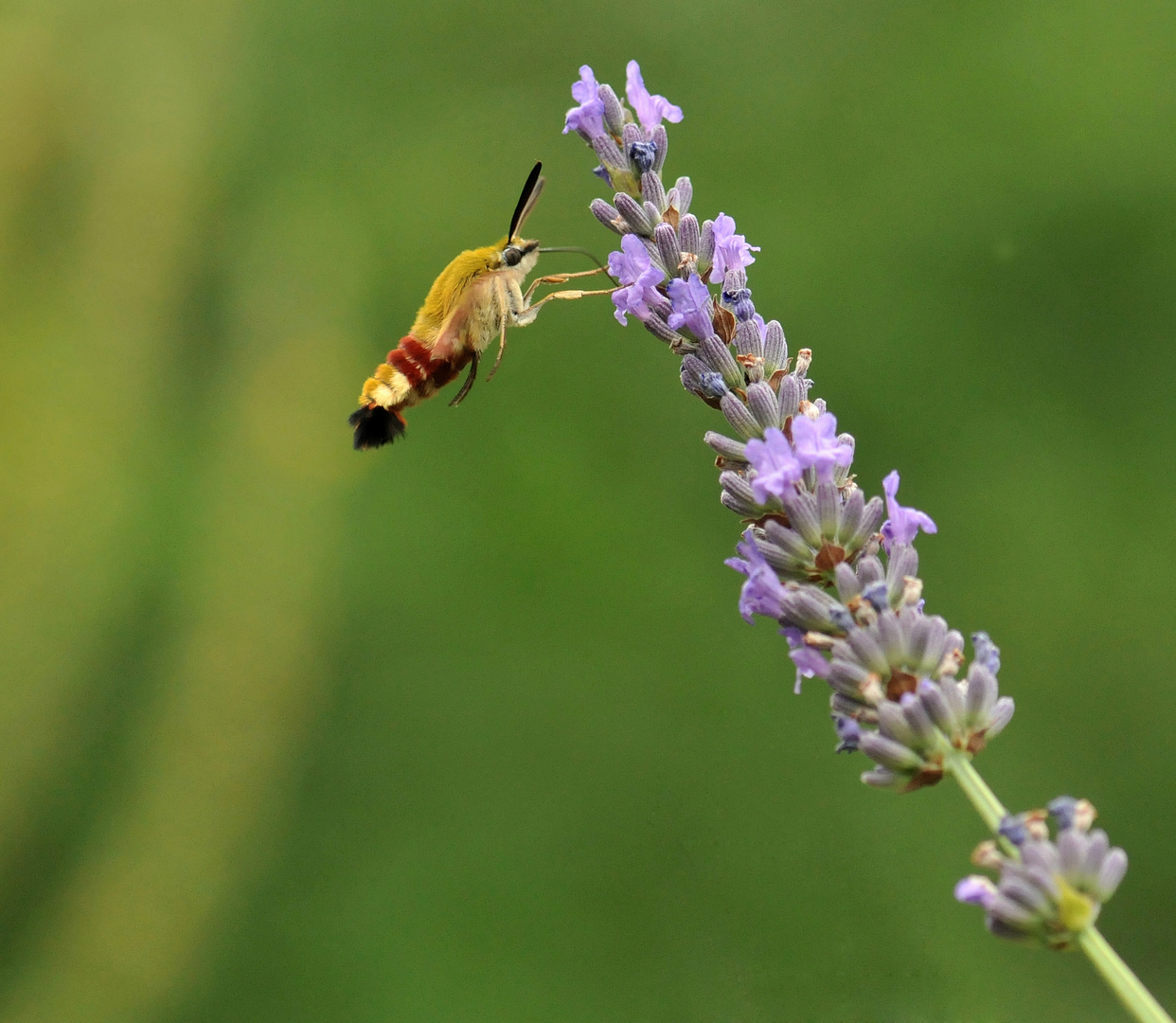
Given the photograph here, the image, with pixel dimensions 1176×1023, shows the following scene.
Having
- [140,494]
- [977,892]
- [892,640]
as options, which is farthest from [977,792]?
[140,494]

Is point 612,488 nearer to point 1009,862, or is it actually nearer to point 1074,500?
point 1074,500

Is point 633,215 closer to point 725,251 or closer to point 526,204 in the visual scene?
point 725,251

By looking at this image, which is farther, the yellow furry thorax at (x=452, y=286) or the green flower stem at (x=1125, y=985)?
the yellow furry thorax at (x=452, y=286)

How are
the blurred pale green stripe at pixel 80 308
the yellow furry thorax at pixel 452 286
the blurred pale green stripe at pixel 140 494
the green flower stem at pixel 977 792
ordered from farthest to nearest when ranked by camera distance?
the blurred pale green stripe at pixel 80 308
the blurred pale green stripe at pixel 140 494
the yellow furry thorax at pixel 452 286
the green flower stem at pixel 977 792

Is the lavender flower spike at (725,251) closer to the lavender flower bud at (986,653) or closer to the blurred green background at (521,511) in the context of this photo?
the lavender flower bud at (986,653)

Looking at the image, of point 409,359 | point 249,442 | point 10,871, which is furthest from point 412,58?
point 10,871

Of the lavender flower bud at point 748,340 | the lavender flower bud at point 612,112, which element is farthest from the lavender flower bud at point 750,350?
the lavender flower bud at point 612,112

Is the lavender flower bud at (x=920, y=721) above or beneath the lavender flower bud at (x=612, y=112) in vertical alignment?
beneath
